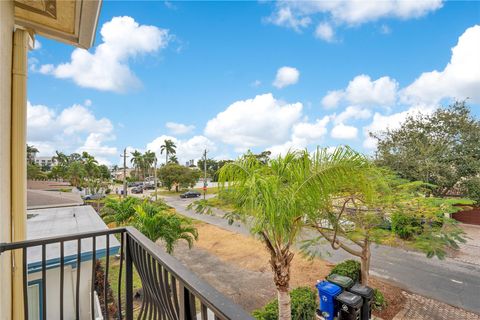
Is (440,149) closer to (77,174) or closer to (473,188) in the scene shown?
(473,188)

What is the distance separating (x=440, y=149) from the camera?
47.1 ft

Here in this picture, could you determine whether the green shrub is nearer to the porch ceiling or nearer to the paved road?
the paved road

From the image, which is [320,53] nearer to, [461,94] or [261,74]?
[261,74]

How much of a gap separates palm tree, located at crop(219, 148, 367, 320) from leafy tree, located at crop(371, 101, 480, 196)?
1207 centimetres

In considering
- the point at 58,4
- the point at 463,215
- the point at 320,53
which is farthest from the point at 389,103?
the point at 58,4

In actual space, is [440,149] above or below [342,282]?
above

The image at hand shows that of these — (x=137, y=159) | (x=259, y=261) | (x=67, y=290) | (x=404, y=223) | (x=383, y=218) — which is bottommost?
(x=259, y=261)

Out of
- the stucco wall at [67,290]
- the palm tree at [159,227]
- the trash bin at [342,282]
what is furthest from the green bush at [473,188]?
the stucco wall at [67,290]

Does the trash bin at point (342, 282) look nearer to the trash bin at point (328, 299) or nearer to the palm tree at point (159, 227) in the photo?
the trash bin at point (328, 299)

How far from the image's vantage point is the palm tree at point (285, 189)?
3531 mm

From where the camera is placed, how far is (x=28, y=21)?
80.5 inches

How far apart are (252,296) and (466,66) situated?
13.1 m

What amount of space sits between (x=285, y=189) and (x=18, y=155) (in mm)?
3032

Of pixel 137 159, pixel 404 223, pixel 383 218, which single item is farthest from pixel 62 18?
pixel 137 159
